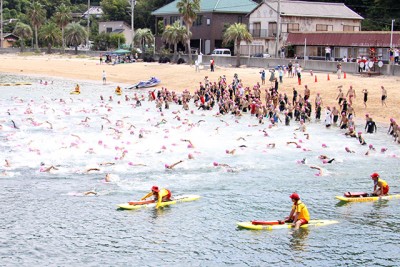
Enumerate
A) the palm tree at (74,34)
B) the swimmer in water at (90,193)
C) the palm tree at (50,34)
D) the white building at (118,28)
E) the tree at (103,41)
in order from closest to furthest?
1. the swimmer in water at (90,193)
2. the palm tree at (74,34)
3. the tree at (103,41)
4. the palm tree at (50,34)
5. the white building at (118,28)

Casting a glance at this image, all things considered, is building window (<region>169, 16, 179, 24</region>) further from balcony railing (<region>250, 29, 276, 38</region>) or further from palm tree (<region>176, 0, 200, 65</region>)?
palm tree (<region>176, 0, 200, 65</region>)

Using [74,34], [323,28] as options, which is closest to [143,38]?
[74,34]

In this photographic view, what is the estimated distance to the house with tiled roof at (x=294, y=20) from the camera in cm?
7288

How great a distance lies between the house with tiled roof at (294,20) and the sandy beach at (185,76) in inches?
378

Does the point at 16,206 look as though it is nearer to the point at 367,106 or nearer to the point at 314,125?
the point at 314,125

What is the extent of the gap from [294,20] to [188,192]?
170ft

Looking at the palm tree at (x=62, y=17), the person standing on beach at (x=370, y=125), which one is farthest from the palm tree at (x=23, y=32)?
the person standing on beach at (x=370, y=125)

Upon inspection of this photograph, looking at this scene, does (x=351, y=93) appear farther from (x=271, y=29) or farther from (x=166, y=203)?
(x=271, y=29)

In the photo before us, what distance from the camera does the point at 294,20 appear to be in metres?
73.0

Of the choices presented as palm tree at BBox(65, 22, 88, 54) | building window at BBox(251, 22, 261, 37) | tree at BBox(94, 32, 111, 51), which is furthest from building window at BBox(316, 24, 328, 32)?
palm tree at BBox(65, 22, 88, 54)

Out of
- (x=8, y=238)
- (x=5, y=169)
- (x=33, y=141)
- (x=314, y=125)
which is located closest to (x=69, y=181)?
(x=5, y=169)

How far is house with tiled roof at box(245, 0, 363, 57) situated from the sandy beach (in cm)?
959

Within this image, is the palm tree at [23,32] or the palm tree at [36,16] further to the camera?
the palm tree at [23,32]

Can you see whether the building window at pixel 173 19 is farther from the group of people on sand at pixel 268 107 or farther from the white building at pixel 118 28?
the group of people on sand at pixel 268 107
